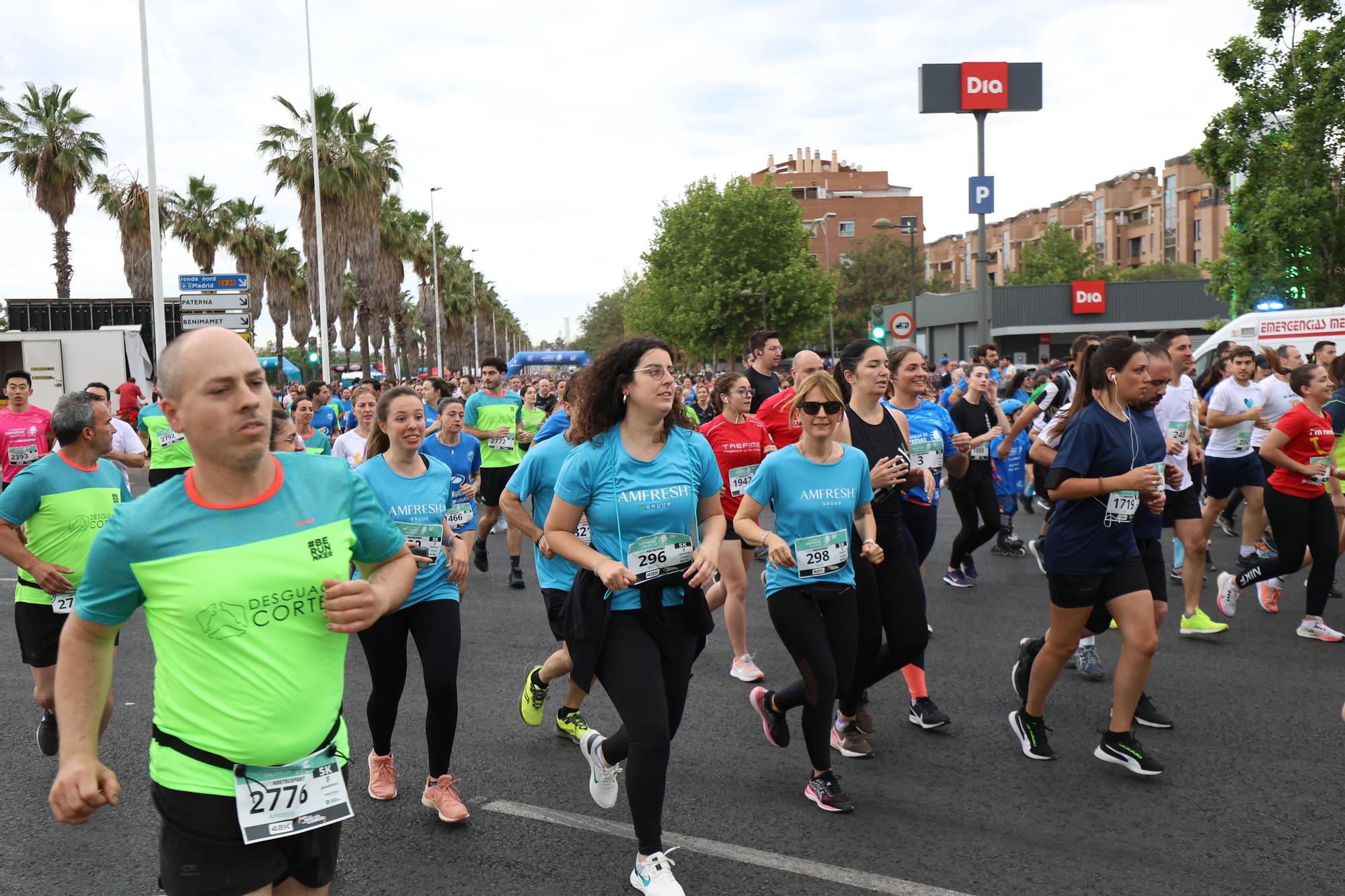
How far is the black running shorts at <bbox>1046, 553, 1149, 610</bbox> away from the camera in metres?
4.81

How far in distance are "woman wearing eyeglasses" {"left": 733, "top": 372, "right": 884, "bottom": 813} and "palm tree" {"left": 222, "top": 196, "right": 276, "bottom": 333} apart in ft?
145

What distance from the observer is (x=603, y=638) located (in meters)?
3.78

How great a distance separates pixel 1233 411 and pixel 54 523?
8387 mm

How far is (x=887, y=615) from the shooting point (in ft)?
16.9

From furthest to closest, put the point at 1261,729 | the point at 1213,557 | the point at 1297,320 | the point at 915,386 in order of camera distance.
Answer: the point at 1297,320
the point at 1213,557
the point at 915,386
the point at 1261,729

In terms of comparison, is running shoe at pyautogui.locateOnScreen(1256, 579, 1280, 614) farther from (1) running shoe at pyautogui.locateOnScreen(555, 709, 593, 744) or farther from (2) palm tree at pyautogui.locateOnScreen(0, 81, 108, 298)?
(2) palm tree at pyautogui.locateOnScreen(0, 81, 108, 298)

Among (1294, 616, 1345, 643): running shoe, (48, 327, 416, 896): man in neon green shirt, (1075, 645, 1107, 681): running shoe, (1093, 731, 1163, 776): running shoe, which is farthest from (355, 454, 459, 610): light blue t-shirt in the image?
(1294, 616, 1345, 643): running shoe

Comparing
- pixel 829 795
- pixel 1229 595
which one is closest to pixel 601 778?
pixel 829 795

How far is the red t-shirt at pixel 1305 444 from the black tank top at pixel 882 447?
10.2ft

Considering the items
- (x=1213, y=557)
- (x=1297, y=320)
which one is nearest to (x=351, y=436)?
(x=1213, y=557)

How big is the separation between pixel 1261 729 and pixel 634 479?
12.4ft

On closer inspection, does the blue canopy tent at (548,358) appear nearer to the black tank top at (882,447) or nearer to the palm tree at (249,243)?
the palm tree at (249,243)

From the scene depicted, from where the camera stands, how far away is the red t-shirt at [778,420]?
7.12m

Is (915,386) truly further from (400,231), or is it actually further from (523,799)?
(400,231)
